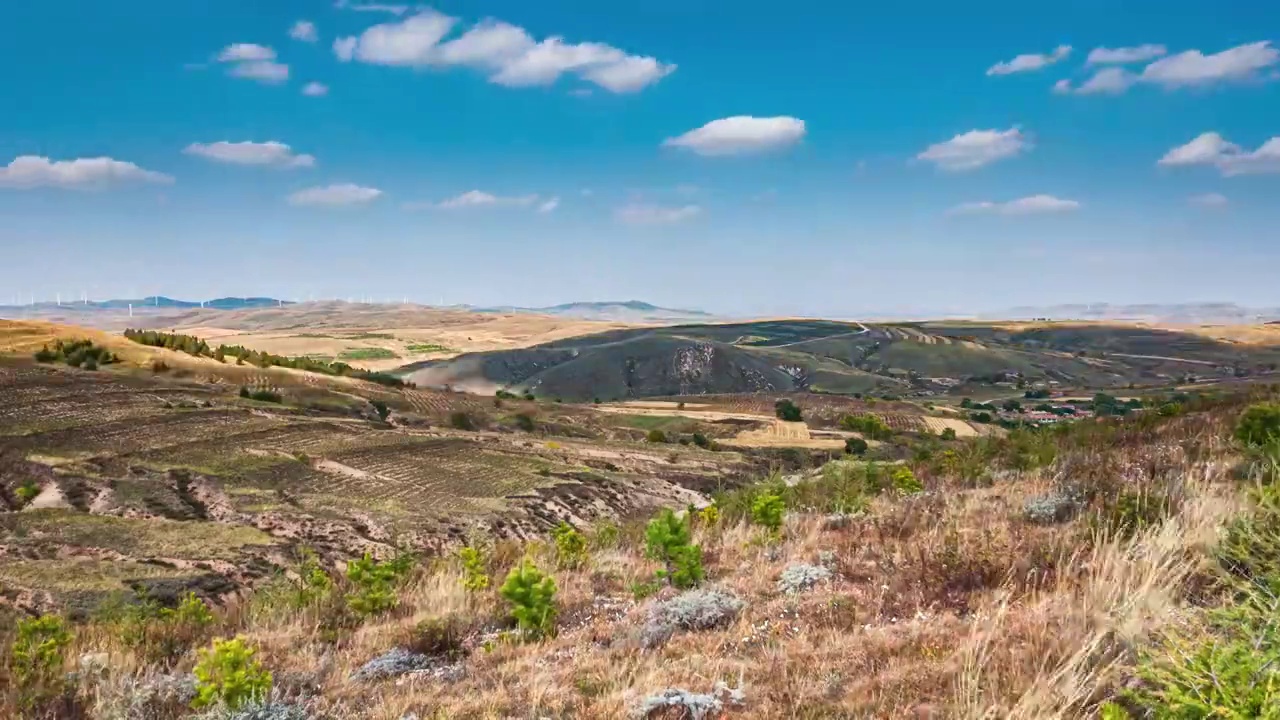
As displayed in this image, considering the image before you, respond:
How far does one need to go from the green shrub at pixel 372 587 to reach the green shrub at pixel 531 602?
6.46 ft

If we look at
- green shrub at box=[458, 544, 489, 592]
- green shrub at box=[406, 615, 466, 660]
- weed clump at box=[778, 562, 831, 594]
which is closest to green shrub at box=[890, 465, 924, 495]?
weed clump at box=[778, 562, 831, 594]

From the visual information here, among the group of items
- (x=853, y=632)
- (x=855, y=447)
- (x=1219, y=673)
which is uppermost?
(x=1219, y=673)

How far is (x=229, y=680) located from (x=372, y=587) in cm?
331

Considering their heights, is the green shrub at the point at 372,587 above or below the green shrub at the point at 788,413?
above

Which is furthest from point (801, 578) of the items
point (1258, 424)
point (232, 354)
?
point (232, 354)

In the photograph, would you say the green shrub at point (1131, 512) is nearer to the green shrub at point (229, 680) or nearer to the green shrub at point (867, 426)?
the green shrub at point (229, 680)

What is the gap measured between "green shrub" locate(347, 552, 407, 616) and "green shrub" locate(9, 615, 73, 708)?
7.79 feet

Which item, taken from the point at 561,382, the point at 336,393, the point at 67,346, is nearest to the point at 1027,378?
the point at 561,382

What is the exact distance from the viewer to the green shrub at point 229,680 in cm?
454

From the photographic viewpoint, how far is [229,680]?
459 cm

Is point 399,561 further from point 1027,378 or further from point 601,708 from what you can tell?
point 1027,378

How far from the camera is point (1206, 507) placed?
5656mm

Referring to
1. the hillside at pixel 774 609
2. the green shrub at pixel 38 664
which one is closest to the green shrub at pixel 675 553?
the hillside at pixel 774 609

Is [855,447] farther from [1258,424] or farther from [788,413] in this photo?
[1258,424]
